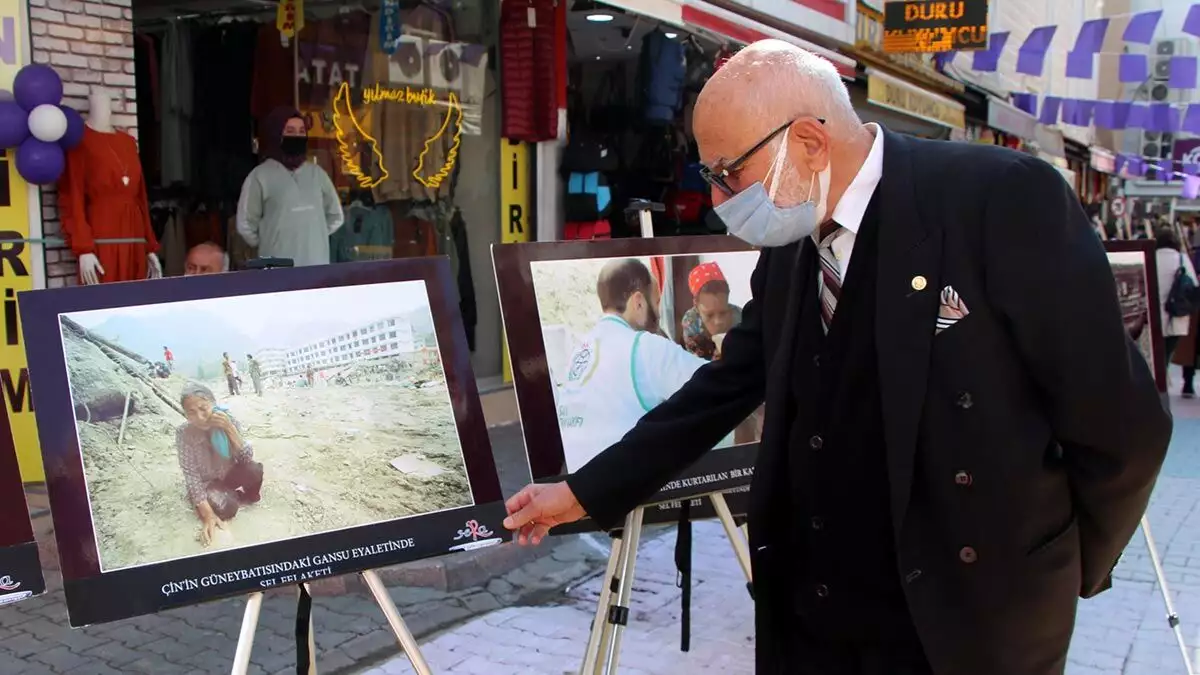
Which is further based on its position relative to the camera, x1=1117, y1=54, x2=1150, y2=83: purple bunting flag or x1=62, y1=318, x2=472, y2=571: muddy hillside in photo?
x1=1117, y1=54, x2=1150, y2=83: purple bunting flag

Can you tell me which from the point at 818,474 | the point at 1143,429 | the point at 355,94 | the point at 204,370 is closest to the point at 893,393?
the point at 818,474

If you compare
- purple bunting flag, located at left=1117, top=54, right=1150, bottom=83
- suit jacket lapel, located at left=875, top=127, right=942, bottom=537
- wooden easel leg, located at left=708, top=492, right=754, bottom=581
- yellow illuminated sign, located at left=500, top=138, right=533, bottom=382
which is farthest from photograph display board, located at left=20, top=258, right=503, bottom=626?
purple bunting flag, located at left=1117, top=54, right=1150, bottom=83

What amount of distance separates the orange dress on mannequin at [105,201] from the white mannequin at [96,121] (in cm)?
5

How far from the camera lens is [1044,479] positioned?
1812 millimetres

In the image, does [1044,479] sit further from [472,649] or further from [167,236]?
[167,236]

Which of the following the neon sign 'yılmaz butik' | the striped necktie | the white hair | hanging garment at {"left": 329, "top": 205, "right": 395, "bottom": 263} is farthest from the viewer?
hanging garment at {"left": 329, "top": 205, "right": 395, "bottom": 263}

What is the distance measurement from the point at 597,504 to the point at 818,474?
551mm

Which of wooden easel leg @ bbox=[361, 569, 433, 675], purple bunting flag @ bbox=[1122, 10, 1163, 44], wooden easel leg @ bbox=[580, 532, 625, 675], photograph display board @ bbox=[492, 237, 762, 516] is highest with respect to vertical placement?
purple bunting flag @ bbox=[1122, 10, 1163, 44]

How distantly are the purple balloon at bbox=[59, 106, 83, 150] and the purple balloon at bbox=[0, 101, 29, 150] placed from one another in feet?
0.58

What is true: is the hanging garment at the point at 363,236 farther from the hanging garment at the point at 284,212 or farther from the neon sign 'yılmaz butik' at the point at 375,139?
the hanging garment at the point at 284,212

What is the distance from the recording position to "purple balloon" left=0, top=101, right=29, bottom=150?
491 centimetres

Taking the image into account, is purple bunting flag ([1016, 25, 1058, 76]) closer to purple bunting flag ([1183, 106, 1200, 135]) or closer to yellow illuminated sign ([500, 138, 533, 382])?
purple bunting flag ([1183, 106, 1200, 135])

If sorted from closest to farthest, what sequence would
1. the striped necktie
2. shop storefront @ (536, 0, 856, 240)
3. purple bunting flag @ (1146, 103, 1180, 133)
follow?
the striped necktie, shop storefront @ (536, 0, 856, 240), purple bunting flag @ (1146, 103, 1180, 133)

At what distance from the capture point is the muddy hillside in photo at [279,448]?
7.47 ft
